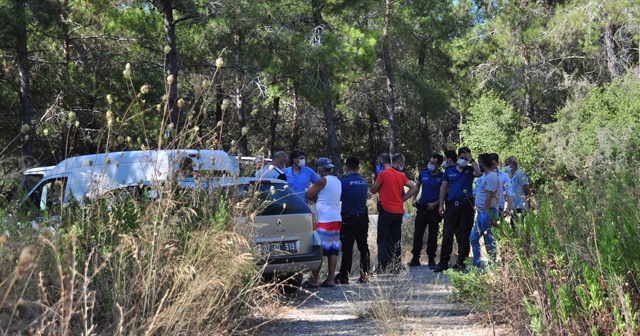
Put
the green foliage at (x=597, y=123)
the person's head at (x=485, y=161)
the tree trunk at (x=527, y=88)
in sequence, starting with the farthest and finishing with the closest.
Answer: the tree trunk at (x=527, y=88) < the green foliage at (x=597, y=123) < the person's head at (x=485, y=161)

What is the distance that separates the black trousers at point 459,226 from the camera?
11773 millimetres

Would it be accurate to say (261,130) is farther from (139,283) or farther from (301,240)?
(139,283)

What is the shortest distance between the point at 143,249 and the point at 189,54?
67.4ft

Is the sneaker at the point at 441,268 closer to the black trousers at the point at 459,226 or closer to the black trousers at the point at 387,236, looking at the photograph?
the black trousers at the point at 459,226

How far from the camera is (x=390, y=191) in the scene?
11.6m

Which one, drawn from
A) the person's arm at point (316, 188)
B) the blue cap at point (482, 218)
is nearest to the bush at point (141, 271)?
the person's arm at point (316, 188)

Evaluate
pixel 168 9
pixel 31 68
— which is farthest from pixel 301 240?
pixel 31 68

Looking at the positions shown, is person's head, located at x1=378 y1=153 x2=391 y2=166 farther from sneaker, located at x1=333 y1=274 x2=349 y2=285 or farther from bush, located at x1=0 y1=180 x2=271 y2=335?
bush, located at x1=0 y1=180 x2=271 y2=335

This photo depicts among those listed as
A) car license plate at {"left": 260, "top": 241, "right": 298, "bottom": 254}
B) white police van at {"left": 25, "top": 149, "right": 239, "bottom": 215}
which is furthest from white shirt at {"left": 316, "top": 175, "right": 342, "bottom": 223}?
white police van at {"left": 25, "top": 149, "right": 239, "bottom": 215}

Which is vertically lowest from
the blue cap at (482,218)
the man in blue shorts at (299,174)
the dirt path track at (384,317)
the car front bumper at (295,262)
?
the dirt path track at (384,317)

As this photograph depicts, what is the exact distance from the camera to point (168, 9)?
2108 centimetres

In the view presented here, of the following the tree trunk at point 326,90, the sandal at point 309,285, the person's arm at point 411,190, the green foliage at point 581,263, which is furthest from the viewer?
the tree trunk at point 326,90

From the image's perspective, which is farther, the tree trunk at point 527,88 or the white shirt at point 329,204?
the tree trunk at point 527,88

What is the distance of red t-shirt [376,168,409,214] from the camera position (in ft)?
38.1
